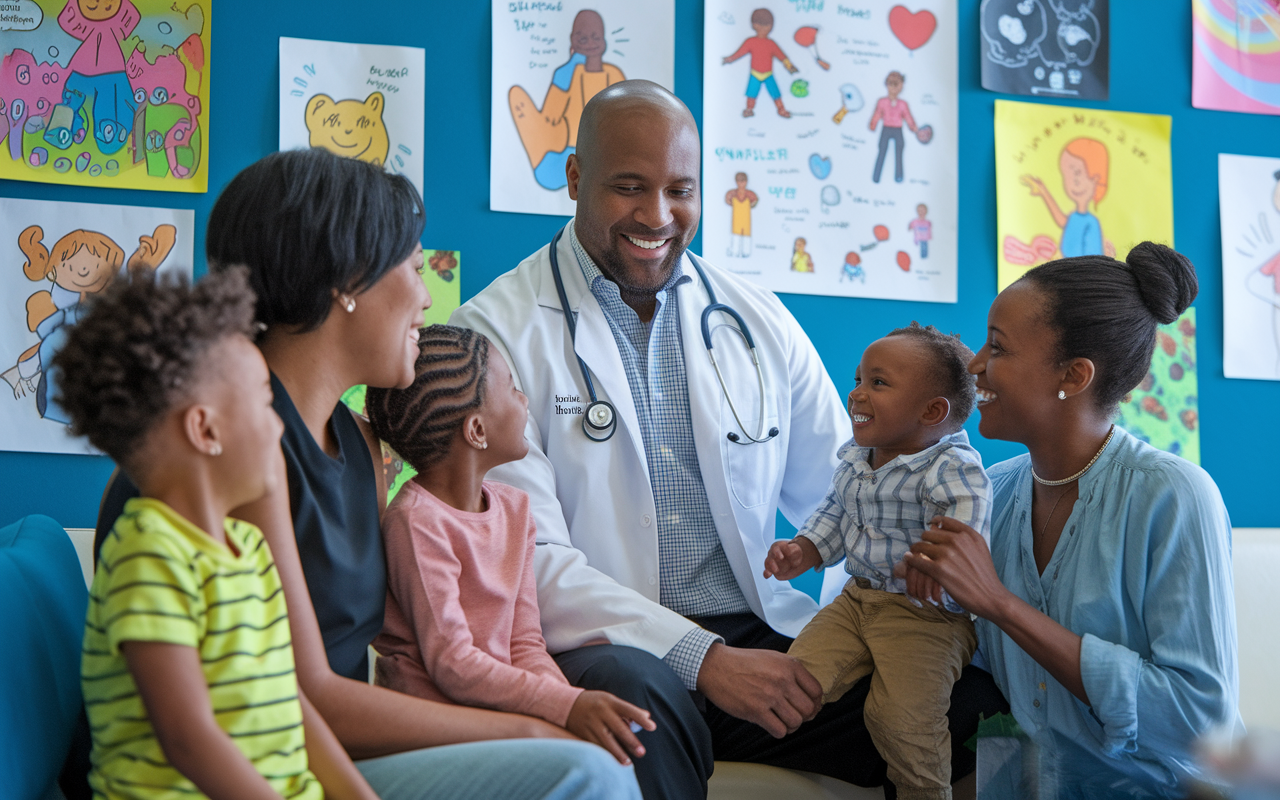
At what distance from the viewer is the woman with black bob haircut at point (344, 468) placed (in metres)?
0.98

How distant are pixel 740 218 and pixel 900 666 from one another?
1188 mm

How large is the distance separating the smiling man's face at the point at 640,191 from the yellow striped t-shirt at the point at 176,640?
109 centimetres

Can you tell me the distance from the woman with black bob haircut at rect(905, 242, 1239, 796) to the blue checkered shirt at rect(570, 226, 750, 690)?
41 centimetres

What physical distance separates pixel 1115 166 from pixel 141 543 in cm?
240

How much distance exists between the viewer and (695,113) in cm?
232

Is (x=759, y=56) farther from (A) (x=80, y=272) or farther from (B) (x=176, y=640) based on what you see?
(B) (x=176, y=640)

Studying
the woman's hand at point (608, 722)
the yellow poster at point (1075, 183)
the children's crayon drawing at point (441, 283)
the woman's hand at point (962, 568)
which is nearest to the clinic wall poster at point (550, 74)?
the children's crayon drawing at point (441, 283)

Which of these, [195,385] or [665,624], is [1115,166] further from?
[195,385]

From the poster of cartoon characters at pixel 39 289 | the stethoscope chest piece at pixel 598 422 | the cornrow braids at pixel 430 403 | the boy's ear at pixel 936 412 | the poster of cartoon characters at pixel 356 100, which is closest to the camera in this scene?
the cornrow braids at pixel 430 403

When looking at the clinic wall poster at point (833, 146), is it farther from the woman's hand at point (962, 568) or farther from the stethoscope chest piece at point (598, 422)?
the woman's hand at point (962, 568)

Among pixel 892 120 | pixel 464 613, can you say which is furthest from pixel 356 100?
pixel 464 613

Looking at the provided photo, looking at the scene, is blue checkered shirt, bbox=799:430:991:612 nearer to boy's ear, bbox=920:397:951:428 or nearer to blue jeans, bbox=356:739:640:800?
boy's ear, bbox=920:397:951:428

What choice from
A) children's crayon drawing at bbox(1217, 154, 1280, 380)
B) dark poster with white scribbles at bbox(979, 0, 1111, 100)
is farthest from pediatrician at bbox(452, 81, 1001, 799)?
children's crayon drawing at bbox(1217, 154, 1280, 380)

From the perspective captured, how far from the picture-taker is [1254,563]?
213 centimetres
